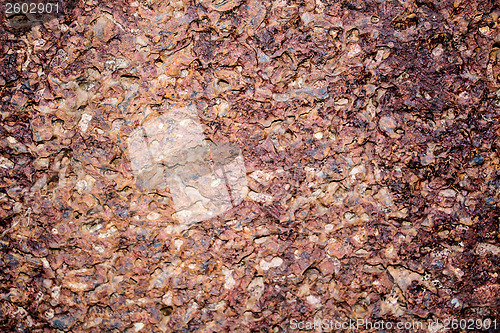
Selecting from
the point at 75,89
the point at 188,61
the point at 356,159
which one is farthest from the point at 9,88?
the point at 356,159

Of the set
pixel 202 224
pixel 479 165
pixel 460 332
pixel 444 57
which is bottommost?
pixel 460 332

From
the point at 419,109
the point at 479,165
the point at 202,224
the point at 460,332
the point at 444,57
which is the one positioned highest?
the point at 444,57

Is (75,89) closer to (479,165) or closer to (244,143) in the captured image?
(244,143)

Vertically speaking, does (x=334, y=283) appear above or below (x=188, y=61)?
below

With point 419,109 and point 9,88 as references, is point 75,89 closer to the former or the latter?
point 9,88

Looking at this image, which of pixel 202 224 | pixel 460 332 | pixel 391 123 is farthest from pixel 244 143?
pixel 460 332

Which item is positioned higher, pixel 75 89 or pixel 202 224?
pixel 75 89
